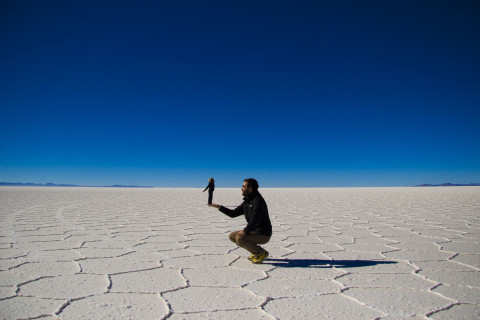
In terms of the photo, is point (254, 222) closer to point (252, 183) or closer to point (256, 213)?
point (256, 213)

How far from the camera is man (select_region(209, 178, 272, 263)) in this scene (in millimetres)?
2631

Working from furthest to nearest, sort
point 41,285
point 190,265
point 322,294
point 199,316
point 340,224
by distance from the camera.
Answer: point 340,224, point 190,265, point 41,285, point 322,294, point 199,316

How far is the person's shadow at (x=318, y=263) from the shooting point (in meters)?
2.68

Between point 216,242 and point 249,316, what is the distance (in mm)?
1993

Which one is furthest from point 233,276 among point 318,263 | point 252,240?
point 318,263

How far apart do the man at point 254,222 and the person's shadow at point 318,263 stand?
0.48 feet

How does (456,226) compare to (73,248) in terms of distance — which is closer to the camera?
(73,248)

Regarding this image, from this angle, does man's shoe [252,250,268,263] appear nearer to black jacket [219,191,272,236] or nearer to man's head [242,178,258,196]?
black jacket [219,191,272,236]

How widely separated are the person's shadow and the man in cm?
15

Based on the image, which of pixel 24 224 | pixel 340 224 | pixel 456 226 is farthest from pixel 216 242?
pixel 456 226

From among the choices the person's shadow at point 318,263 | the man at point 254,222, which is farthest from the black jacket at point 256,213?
the person's shadow at point 318,263

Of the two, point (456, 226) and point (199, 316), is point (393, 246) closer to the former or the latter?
point (456, 226)

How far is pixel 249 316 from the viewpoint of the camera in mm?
1699

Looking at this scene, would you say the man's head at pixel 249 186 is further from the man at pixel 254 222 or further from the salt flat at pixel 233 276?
the salt flat at pixel 233 276
